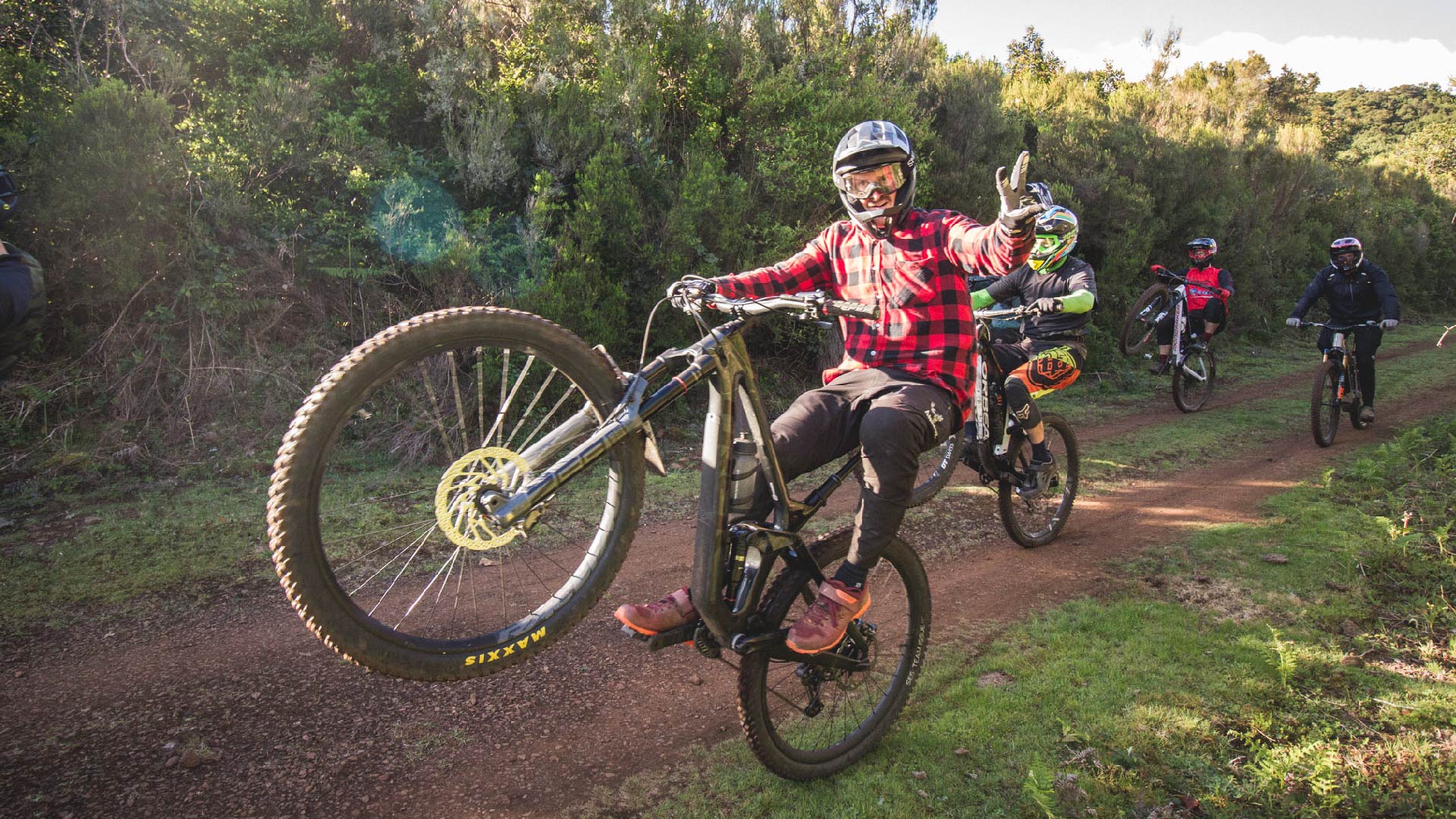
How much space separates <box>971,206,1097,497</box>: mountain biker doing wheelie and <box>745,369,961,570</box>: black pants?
8.45 feet

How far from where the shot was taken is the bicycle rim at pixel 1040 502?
5.74m

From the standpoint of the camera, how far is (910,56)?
12109 millimetres

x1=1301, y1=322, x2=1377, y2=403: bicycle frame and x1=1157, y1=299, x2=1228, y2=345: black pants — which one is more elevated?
x1=1157, y1=299, x2=1228, y2=345: black pants

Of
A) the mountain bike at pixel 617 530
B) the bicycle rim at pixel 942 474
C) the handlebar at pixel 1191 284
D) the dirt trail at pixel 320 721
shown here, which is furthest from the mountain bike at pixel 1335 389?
the mountain bike at pixel 617 530

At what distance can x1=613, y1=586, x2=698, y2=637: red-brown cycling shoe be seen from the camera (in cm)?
287

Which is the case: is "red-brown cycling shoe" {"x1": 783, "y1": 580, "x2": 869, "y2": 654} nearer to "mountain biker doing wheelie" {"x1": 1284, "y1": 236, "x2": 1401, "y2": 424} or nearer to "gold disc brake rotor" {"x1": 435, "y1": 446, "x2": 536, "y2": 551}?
"gold disc brake rotor" {"x1": 435, "y1": 446, "x2": 536, "y2": 551}

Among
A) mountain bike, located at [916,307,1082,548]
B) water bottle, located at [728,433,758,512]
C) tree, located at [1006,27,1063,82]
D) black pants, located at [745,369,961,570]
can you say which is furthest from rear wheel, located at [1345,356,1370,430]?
tree, located at [1006,27,1063,82]

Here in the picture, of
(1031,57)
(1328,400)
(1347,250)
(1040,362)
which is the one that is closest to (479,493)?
(1040,362)

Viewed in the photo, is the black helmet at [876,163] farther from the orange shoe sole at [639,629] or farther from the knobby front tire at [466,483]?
the orange shoe sole at [639,629]

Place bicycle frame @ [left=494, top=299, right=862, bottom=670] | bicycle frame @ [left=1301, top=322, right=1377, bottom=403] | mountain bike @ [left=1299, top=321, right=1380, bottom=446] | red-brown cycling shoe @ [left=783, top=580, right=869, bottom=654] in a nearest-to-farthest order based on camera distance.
Answer: bicycle frame @ [left=494, top=299, right=862, bottom=670]
red-brown cycling shoe @ [left=783, top=580, right=869, bottom=654]
mountain bike @ [left=1299, top=321, right=1380, bottom=446]
bicycle frame @ [left=1301, top=322, right=1377, bottom=403]

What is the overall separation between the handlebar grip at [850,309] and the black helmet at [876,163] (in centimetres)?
85

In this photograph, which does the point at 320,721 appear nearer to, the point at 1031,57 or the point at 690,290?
the point at 690,290

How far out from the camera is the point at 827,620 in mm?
3066

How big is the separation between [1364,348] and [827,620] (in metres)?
10.3
